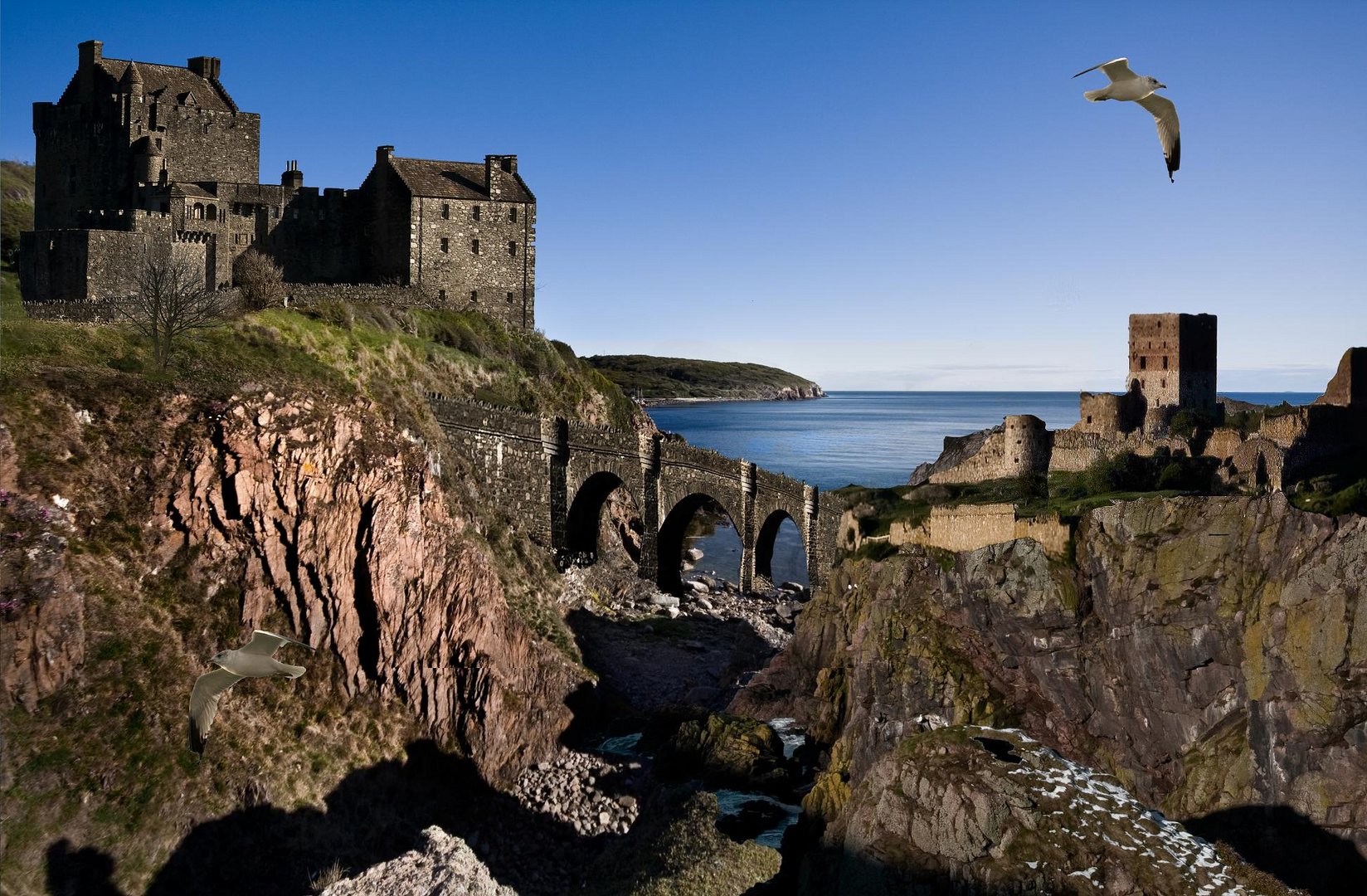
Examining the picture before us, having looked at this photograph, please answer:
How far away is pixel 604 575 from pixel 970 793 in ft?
123

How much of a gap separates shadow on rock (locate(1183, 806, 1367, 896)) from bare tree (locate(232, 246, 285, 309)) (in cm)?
4744

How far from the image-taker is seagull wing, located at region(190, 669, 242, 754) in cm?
2917

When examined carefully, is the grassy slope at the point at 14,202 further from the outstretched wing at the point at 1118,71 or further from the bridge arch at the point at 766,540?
the outstretched wing at the point at 1118,71

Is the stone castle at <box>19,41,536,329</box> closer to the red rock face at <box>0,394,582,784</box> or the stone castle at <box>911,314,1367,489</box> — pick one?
the red rock face at <box>0,394,582,784</box>

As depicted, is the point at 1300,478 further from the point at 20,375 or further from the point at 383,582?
the point at 20,375

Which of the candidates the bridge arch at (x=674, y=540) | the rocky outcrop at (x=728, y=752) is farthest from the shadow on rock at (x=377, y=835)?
the bridge arch at (x=674, y=540)

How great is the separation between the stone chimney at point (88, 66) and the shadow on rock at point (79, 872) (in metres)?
47.8

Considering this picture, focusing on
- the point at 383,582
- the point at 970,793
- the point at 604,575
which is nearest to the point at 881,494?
the point at 604,575

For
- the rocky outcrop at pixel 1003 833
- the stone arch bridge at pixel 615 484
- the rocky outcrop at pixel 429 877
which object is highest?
the stone arch bridge at pixel 615 484

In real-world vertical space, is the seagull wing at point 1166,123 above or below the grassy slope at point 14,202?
below

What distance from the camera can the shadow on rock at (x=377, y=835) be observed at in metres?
40.0

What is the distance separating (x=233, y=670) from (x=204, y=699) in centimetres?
280

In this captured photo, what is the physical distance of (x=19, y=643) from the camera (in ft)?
133

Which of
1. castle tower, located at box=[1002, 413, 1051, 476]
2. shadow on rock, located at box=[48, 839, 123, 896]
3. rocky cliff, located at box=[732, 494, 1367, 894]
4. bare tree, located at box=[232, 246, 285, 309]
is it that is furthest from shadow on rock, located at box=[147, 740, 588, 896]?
bare tree, located at box=[232, 246, 285, 309]
